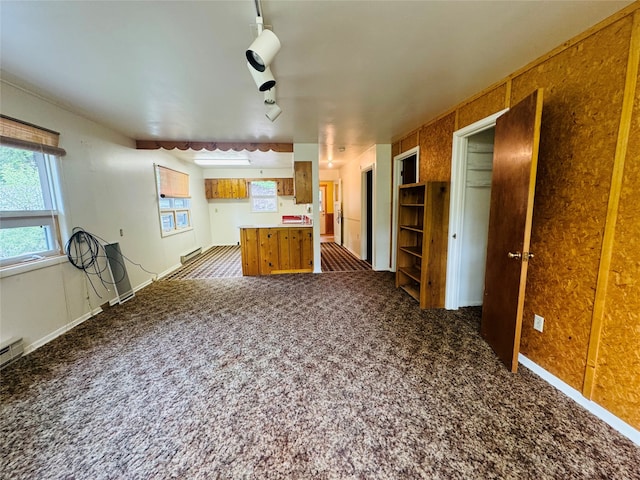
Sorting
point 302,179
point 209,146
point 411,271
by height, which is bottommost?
point 411,271

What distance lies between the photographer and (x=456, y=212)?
2883 mm

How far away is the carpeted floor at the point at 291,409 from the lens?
1262 millimetres

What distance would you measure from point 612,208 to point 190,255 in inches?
265

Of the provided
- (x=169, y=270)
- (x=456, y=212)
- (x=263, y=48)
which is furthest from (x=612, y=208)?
(x=169, y=270)

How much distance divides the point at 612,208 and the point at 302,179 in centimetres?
378

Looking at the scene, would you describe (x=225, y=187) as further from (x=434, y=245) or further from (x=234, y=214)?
(x=434, y=245)

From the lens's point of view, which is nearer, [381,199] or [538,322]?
[538,322]

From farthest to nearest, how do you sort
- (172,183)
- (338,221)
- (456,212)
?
(338,221) → (172,183) → (456,212)

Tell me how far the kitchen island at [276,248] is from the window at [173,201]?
175 centimetres

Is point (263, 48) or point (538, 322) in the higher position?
point (263, 48)

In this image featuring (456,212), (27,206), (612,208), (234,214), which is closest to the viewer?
(612,208)

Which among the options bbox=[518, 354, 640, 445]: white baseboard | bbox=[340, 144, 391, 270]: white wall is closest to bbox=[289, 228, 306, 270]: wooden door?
bbox=[340, 144, 391, 270]: white wall

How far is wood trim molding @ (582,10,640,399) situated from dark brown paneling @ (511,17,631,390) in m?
0.03

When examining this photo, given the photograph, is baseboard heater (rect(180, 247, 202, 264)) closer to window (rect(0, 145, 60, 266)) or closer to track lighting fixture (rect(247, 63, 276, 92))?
window (rect(0, 145, 60, 266))
